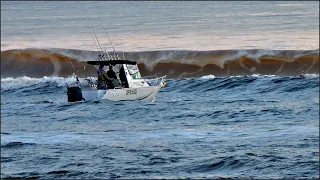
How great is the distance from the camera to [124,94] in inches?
1324

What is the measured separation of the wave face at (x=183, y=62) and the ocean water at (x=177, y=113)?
0.06 meters

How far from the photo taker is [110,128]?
26453mm

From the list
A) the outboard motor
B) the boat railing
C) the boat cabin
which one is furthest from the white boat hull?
the boat railing

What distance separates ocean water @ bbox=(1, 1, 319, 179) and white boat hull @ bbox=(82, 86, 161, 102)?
46cm

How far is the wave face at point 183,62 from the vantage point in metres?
43.2

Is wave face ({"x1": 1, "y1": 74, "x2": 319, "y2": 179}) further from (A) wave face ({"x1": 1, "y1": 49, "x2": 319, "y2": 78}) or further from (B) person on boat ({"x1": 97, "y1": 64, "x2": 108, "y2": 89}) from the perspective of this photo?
(A) wave face ({"x1": 1, "y1": 49, "x2": 319, "y2": 78})

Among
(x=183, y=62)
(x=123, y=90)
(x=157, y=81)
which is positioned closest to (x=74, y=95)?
(x=123, y=90)

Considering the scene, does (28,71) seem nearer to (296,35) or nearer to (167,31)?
(296,35)

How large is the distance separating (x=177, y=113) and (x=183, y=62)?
16.8m

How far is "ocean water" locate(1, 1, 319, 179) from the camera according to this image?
20016 millimetres

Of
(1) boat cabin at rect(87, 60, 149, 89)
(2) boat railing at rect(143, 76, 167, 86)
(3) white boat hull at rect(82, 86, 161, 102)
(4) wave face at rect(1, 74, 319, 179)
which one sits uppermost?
(1) boat cabin at rect(87, 60, 149, 89)

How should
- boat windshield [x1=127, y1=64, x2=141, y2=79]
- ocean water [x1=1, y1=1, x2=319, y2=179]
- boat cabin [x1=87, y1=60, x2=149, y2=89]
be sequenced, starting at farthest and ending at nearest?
boat windshield [x1=127, y1=64, x2=141, y2=79] < boat cabin [x1=87, y1=60, x2=149, y2=89] < ocean water [x1=1, y1=1, x2=319, y2=179]

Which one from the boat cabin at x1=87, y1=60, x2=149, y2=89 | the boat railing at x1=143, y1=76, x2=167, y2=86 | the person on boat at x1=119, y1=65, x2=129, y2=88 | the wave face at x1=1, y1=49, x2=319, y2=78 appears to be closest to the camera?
the boat cabin at x1=87, y1=60, x2=149, y2=89

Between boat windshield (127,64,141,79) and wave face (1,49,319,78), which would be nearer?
boat windshield (127,64,141,79)
